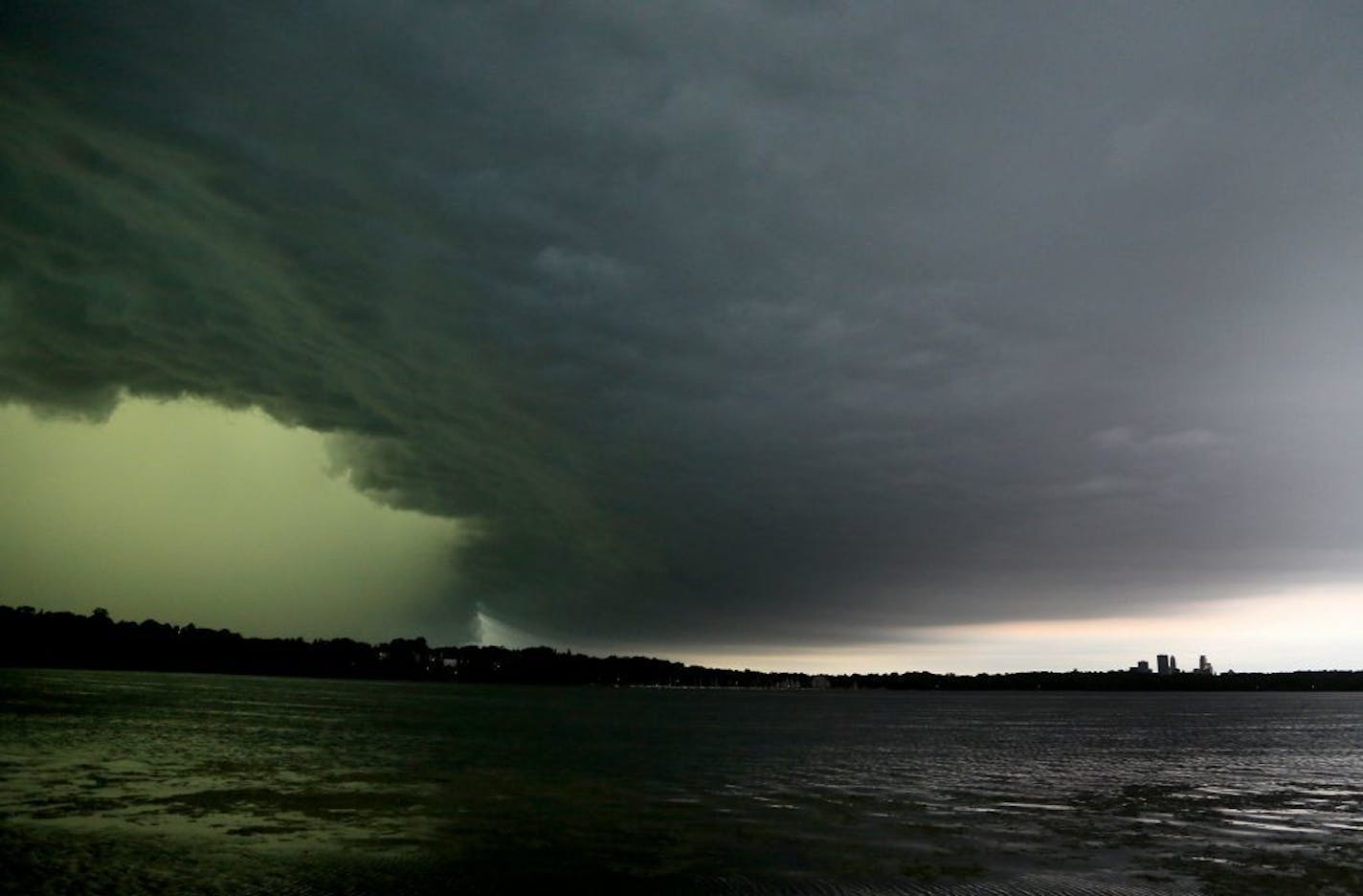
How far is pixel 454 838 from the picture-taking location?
31.4m

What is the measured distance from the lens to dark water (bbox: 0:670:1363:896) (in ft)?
85.4

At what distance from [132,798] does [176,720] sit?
61.0 meters

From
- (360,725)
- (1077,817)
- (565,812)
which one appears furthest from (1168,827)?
(360,725)

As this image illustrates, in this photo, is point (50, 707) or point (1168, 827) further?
point (50, 707)

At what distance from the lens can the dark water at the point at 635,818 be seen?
26.0m

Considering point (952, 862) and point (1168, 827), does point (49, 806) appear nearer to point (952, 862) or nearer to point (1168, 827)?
point (952, 862)

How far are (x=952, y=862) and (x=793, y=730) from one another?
317ft

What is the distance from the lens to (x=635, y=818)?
3766 cm

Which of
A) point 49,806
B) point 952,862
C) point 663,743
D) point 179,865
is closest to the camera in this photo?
point 179,865

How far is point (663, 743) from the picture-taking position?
8688 cm

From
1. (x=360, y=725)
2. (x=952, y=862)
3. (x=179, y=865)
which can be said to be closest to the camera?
(x=179, y=865)

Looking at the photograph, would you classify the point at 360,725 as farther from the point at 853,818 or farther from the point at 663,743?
the point at 853,818

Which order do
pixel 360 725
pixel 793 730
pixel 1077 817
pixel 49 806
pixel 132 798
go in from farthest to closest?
pixel 793 730, pixel 360 725, pixel 1077 817, pixel 132 798, pixel 49 806

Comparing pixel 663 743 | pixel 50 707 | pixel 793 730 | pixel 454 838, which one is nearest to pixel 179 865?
pixel 454 838
